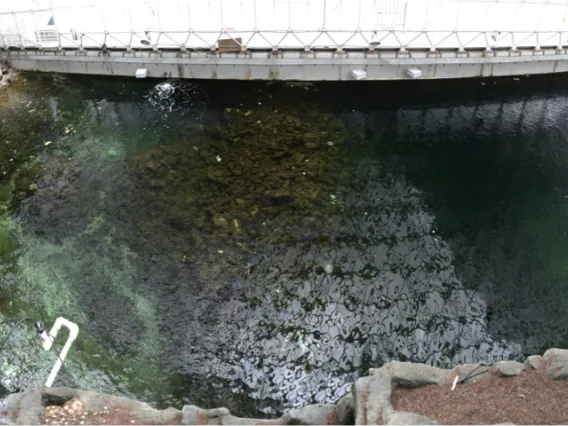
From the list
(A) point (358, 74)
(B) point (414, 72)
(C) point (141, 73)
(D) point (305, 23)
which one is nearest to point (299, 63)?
(D) point (305, 23)

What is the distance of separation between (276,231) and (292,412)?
1003cm

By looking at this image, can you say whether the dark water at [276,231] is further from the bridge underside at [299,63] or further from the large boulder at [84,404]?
the large boulder at [84,404]

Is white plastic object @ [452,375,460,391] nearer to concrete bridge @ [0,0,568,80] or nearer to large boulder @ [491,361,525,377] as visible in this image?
large boulder @ [491,361,525,377]

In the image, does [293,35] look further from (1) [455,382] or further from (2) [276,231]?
(1) [455,382]

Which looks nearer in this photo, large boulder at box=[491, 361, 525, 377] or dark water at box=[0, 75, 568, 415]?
large boulder at box=[491, 361, 525, 377]

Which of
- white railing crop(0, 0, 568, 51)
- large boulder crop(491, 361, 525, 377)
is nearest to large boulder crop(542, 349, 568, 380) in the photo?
large boulder crop(491, 361, 525, 377)

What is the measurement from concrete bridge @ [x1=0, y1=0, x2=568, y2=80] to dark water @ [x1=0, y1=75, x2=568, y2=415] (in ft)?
5.34

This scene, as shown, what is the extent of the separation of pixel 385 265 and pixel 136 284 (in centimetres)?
1016

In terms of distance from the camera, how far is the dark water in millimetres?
17750

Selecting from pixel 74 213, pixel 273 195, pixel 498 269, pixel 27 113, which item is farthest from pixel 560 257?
pixel 27 113

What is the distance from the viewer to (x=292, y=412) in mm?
13391

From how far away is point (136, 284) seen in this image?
66.1 feet

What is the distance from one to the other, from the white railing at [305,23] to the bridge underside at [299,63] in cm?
56

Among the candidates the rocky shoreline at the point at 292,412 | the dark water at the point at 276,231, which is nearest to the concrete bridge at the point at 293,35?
the dark water at the point at 276,231
